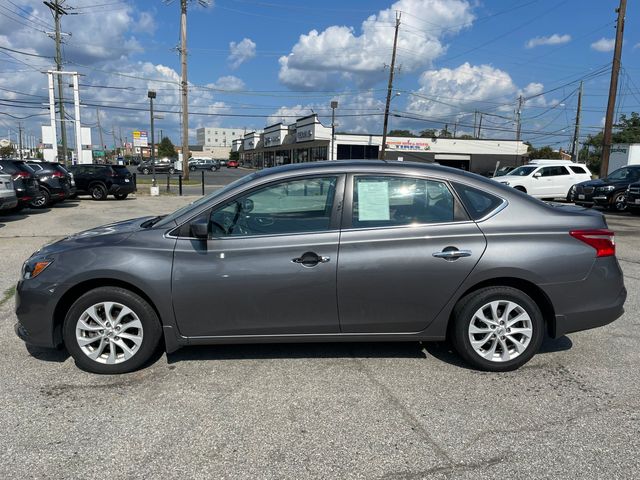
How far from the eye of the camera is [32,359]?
160 inches

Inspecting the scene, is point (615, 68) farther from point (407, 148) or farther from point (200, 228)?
point (407, 148)

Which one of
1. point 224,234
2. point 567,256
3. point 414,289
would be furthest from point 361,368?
point 567,256

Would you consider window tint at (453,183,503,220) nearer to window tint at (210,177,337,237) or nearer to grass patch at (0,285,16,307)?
window tint at (210,177,337,237)

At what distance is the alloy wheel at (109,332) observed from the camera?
12.1ft

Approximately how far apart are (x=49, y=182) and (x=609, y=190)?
1894cm

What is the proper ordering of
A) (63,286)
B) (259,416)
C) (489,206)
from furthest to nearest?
1. (489,206)
2. (63,286)
3. (259,416)

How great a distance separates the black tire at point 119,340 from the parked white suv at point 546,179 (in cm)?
1825

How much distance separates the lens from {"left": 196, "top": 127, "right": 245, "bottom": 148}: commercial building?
573 feet

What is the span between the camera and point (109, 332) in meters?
3.71

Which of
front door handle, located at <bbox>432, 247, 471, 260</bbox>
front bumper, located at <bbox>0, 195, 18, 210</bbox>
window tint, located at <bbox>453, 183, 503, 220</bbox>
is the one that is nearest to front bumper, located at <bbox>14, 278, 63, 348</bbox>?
front door handle, located at <bbox>432, 247, 471, 260</bbox>

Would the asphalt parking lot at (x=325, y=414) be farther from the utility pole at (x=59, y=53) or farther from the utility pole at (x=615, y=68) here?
the utility pole at (x=59, y=53)

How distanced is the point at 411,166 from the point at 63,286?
2.87 meters

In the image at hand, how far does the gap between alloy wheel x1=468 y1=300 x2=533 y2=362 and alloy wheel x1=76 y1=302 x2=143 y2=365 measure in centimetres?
262

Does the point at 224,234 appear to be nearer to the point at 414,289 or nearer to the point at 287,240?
the point at 287,240
